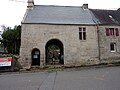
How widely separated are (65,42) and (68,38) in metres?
0.73

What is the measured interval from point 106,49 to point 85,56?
341 cm

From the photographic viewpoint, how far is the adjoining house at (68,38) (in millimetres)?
26531

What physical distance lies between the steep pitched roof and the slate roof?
55.3 inches

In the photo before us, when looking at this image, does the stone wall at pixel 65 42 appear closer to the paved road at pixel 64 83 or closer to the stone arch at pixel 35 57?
the stone arch at pixel 35 57

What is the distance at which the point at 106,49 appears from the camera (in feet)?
92.7

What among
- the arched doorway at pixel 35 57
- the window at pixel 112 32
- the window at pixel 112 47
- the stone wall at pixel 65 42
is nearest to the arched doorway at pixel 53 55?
the stone wall at pixel 65 42

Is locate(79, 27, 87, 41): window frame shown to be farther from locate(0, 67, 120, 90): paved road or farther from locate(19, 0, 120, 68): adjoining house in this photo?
locate(0, 67, 120, 90): paved road

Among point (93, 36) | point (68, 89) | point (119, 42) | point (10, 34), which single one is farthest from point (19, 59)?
point (10, 34)

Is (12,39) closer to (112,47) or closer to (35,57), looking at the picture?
(35,57)

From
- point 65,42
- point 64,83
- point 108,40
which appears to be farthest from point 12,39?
point 64,83

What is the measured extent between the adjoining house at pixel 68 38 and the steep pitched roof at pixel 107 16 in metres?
0.58

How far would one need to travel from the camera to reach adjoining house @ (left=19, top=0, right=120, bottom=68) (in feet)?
87.0

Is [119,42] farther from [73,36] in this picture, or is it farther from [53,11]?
[53,11]

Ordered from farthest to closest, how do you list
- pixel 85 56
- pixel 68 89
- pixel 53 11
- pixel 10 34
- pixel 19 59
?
1. pixel 10 34
2. pixel 53 11
3. pixel 85 56
4. pixel 19 59
5. pixel 68 89
